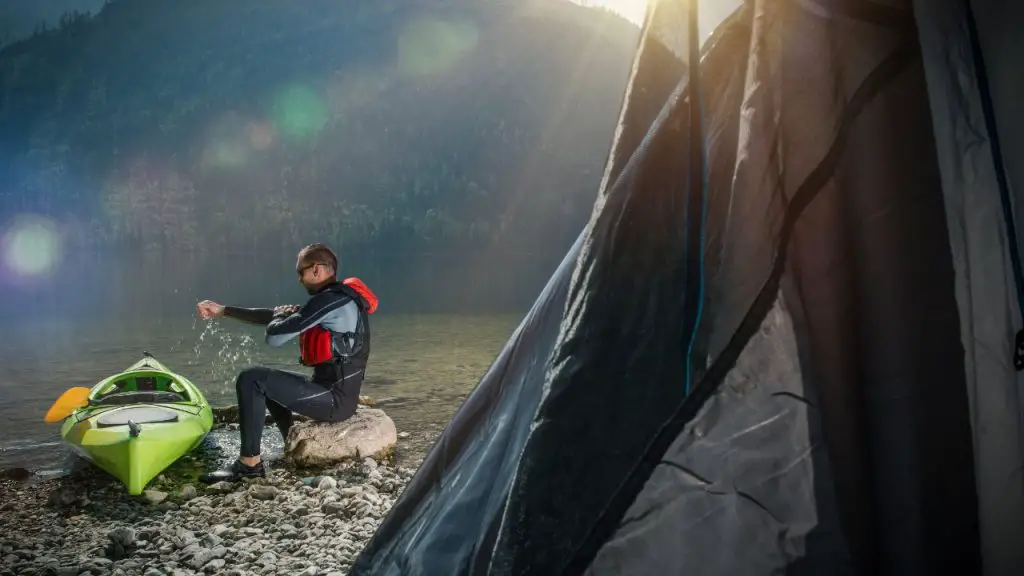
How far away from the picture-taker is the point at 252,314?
26.2 feet

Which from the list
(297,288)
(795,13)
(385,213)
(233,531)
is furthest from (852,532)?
(385,213)

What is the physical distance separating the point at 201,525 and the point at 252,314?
8.36 feet

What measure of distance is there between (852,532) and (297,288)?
5383 centimetres

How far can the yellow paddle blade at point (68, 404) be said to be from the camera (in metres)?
9.55

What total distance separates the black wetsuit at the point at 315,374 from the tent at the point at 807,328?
538cm

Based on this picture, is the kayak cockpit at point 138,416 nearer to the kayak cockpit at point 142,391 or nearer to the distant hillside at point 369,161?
the kayak cockpit at point 142,391

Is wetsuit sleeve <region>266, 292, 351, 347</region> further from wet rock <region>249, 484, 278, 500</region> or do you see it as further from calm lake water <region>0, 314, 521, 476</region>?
calm lake water <region>0, 314, 521, 476</region>

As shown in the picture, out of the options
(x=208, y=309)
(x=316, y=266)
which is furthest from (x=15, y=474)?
(x=316, y=266)

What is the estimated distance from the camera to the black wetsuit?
23.9 feet

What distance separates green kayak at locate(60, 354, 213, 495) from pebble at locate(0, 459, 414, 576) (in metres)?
0.31

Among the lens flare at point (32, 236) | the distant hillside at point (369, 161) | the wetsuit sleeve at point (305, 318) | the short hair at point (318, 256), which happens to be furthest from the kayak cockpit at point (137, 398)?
the lens flare at point (32, 236)

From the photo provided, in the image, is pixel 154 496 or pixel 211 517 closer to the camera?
pixel 211 517

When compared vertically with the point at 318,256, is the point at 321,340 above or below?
below

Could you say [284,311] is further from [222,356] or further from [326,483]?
[222,356]
